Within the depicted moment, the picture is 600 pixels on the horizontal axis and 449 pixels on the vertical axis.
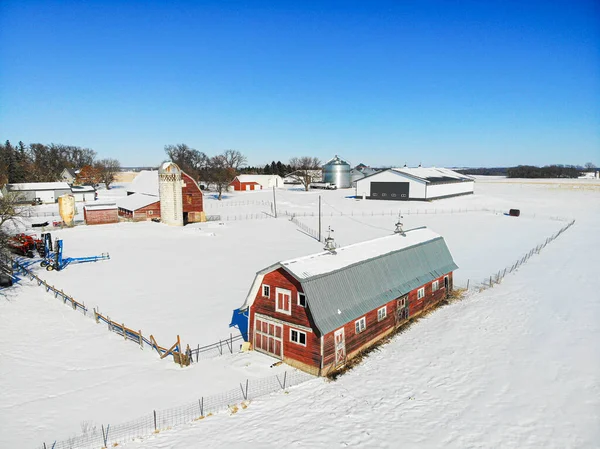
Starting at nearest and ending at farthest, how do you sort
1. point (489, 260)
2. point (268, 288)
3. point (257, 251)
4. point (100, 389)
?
point (100, 389) < point (268, 288) < point (489, 260) < point (257, 251)

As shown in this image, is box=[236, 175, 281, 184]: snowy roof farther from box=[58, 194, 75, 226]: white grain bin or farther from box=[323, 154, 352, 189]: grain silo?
box=[58, 194, 75, 226]: white grain bin

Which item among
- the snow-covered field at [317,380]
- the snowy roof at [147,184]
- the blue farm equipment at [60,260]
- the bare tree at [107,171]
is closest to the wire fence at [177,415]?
the snow-covered field at [317,380]

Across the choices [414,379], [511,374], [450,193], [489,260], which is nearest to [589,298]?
[489,260]

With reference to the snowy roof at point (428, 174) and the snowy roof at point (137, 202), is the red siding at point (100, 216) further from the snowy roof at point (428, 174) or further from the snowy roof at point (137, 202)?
the snowy roof at point (428, 174)

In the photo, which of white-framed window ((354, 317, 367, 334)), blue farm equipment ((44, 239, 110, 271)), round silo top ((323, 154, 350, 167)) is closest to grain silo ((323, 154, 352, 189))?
round silo top ((323, 154, 350, 167))

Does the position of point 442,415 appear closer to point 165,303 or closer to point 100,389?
point 100,389
